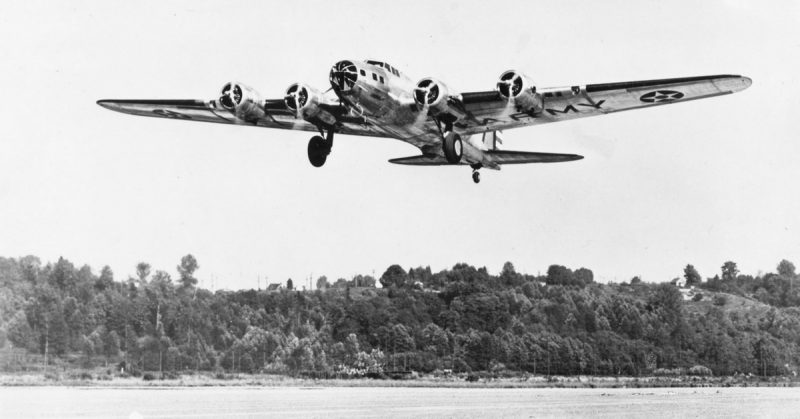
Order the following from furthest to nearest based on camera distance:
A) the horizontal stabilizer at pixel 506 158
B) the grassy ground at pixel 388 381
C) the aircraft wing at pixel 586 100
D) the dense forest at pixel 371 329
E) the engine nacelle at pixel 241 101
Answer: the dense forest at pixel 371 329 < the grassy ground at pixel 388 381 < the horizontal stabilizer at pixel 506 158 < the engine nacelle at pixel 241 101 < the aircraft wing at pixel 586 100

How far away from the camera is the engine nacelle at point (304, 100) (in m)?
29.2

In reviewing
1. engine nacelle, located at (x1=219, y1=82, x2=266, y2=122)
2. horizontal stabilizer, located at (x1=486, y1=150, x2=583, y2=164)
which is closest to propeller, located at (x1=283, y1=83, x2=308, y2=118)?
engine nacelle, located at (x1=219, y1=82, x2=266, y2=122)

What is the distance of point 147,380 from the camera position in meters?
50.0

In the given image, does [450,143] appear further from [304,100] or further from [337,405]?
[337,405]

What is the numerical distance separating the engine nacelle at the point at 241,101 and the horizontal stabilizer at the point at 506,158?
5479 mm

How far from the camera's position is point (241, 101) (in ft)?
98.2

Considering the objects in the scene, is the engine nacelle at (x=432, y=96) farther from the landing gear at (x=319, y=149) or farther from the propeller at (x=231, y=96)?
the propeller at (x=231, y=96)

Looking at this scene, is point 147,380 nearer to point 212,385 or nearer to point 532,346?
point 212,385

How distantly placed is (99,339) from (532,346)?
2853cm

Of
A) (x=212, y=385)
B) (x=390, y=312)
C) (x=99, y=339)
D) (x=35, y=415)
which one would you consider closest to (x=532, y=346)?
(x=390, y=312)

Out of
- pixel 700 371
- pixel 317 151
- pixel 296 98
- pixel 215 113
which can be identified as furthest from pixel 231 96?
pixel 700 371

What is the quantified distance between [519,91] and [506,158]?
18.1 feet

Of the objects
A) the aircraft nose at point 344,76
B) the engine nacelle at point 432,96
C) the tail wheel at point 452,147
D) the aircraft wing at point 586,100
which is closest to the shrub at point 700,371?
the aircraft wing at point 586,100

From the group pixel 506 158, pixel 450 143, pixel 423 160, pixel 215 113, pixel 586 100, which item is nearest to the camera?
pixel 586 100
